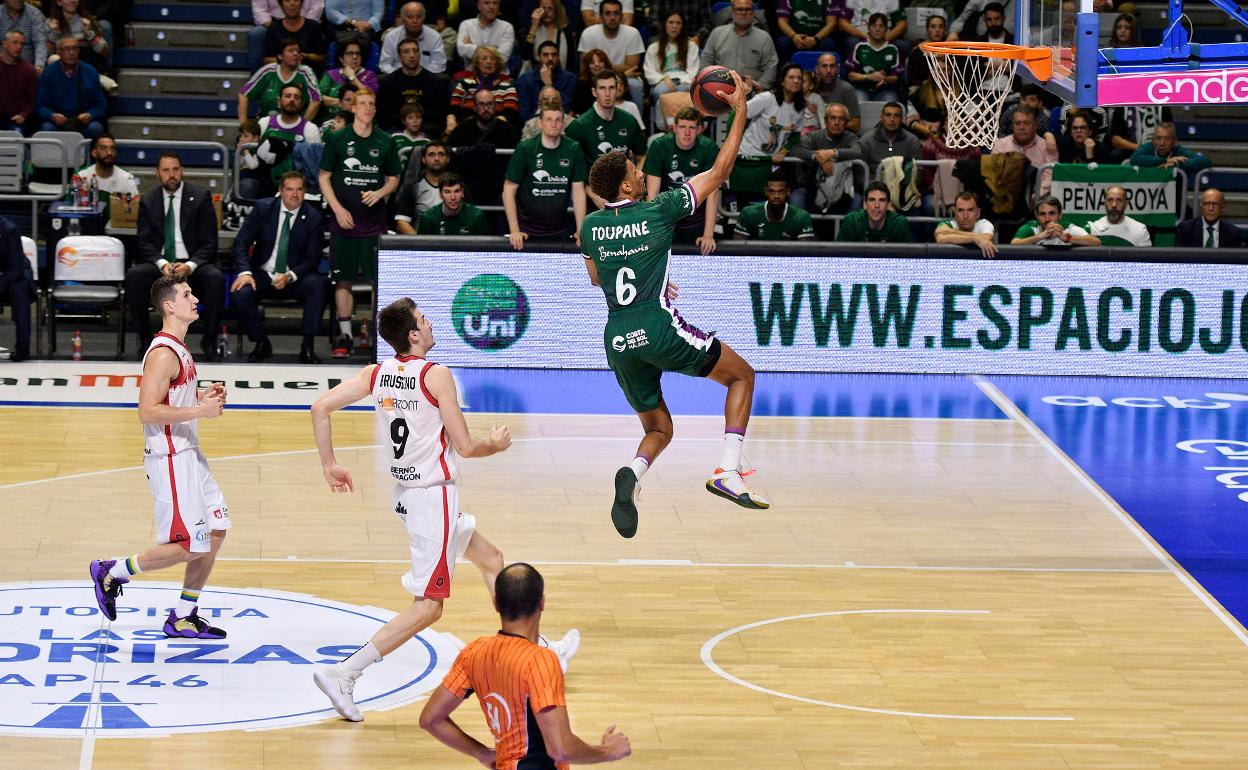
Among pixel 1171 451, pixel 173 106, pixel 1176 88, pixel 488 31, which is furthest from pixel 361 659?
pixel 173 106

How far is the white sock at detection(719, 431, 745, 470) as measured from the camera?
9.37 metres

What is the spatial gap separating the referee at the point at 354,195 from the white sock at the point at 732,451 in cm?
787

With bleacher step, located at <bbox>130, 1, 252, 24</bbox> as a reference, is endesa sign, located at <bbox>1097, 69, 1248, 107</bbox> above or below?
below

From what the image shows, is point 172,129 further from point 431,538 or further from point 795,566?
point 431,538

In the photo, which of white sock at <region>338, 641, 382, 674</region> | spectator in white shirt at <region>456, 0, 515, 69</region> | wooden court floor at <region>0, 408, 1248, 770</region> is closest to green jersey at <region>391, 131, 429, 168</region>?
spectator in white shirt at <region>456, 0, 515, 69</region>

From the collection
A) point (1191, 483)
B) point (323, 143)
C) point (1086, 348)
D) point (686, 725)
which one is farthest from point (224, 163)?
point (686, 725)

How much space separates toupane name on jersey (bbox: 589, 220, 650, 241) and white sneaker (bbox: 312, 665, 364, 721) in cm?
277

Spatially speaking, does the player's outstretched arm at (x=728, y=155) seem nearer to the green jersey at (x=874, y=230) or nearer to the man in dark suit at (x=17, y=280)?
the green jersey at (x=874, y=230)

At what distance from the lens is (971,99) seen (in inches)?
551

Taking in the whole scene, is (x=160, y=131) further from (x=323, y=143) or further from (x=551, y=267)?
(x=551, y=267)

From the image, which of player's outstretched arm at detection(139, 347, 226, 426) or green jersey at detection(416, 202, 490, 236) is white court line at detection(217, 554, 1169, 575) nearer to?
player's outstretched arm at detection(139, 347, 226, 426)

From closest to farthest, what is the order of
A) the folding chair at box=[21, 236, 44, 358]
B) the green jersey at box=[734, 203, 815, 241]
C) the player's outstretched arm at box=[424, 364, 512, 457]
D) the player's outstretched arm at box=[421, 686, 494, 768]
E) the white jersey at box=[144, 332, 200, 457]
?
the player's outstretched arm at box=[421, 686, 494, 768]
the player's outstretched arm at box=[424, 364, 512, 457]
the white jersey at box=[144, 332, 200, 457]
the folding chair at box=[21, 236, 44, 358]
the green jersey at box=[734, 203, 815, 241]

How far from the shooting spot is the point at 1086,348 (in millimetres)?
16859

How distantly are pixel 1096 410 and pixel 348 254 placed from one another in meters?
7.06
